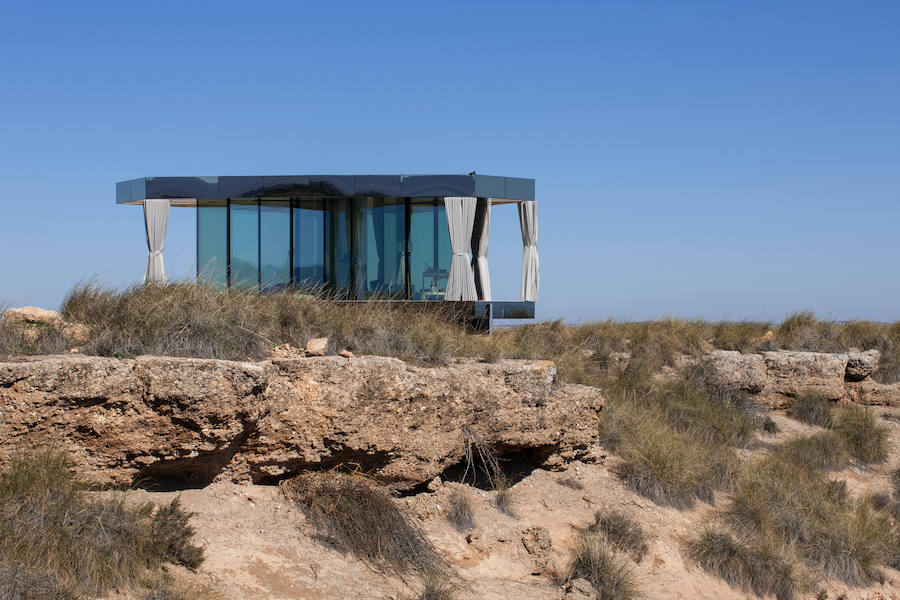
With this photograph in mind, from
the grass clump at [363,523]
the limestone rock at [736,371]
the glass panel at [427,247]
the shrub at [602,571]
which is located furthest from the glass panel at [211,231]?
the shrub at [602,571]

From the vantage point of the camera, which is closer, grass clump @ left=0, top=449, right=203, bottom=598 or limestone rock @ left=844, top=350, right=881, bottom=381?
grass clump @ left=0, top=449, right=203, bottom=598

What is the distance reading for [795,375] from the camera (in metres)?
14.5

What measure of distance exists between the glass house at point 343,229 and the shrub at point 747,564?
7303 millimetres

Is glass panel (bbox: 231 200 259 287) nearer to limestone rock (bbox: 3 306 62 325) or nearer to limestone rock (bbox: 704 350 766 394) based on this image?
limestone rock (bbox: 3 306 62 325)

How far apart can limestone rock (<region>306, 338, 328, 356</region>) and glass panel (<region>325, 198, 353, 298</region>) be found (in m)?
7.88

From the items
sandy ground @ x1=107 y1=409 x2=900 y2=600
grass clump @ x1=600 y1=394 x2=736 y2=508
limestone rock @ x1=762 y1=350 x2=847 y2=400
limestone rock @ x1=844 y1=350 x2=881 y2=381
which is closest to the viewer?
sandy ground @ x1=107 y1=409 x2=900 y2=600

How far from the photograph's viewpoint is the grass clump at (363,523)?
668cm

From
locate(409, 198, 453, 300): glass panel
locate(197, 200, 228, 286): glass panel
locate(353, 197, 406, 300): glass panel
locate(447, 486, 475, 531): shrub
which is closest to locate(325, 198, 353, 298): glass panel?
locate(353, 197, 406, 300): glass panel

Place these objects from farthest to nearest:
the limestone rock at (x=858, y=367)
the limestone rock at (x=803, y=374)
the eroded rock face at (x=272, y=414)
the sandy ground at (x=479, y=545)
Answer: the limestone rock at (x=858, y=367) → the limestone rock at (x=803, y=374) → the sandy ground at (x=479, y=545) → the eroded rock face at (x=272, y=414)

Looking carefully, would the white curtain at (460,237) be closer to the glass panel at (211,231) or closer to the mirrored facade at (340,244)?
the mirrored facade at (340,244)

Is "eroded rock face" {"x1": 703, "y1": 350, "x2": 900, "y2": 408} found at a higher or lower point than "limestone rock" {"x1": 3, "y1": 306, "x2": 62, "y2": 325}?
lower

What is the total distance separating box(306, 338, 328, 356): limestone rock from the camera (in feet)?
25.2

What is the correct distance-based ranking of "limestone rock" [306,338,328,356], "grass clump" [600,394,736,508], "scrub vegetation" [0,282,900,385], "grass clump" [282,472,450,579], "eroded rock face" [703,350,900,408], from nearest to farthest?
"grass clump" [282,472,450,579]
"scrub vegetation" [0,282,900,385]
"limestone rock" [306,338,328,356]
"grass clump" [600,394,736,508]
"eroded rock face" [703,350,900,408]

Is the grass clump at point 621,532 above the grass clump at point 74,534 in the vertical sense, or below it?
below
